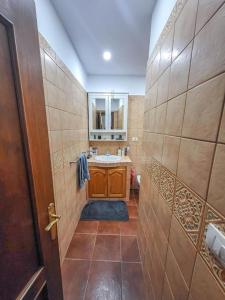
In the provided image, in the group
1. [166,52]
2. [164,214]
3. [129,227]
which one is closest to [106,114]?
[166,52]

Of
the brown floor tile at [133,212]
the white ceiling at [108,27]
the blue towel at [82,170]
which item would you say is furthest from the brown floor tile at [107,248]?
the white ceiling at [108,27]

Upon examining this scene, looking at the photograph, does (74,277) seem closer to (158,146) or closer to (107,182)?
(107,182)

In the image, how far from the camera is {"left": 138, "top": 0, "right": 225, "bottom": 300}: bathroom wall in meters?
0.42

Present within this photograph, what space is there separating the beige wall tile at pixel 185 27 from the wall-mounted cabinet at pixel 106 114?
202 cm

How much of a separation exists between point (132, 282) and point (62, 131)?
1672 mm

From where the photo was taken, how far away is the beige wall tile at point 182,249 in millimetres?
539

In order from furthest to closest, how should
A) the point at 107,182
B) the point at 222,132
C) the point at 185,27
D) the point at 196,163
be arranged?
the point at 107,182 < the point at 185,27 < the point at 196,163 < the point at 222,132

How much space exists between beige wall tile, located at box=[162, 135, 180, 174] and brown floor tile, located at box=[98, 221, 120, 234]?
5.12ft

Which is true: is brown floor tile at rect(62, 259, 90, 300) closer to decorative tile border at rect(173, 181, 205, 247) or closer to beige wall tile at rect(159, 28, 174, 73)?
decorative tile border at rect(173, 181, 205, 247)

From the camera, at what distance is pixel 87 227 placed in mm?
2006

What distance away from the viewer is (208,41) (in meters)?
0.46

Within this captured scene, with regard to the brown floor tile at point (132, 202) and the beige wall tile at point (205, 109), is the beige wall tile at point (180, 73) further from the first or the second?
the brown floor tile at point (132, 202)

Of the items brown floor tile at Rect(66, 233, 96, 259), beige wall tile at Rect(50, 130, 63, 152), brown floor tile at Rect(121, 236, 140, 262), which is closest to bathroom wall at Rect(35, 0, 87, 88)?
beige wall tile at Rect(50, 130, 63, 152)

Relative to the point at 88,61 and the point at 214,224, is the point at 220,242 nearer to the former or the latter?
the point at 214,224
